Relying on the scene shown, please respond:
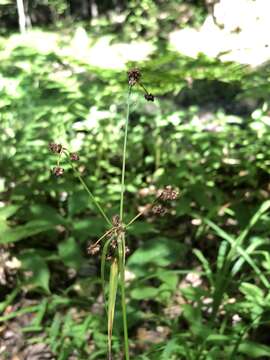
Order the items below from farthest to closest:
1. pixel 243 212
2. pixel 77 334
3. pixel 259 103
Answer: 1. pixel 259 103
2. pixel 243 212
3. pixel 77 334

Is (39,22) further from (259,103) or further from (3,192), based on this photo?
(3,192)

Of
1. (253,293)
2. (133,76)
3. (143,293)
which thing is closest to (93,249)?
(133,76)

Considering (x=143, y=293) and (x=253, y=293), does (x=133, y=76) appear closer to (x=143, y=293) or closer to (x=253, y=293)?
(x=143, y=293)

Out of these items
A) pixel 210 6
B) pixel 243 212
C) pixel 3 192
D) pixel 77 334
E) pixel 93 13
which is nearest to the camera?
pixel 77 334

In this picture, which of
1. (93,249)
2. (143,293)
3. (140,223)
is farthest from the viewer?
(140,223)

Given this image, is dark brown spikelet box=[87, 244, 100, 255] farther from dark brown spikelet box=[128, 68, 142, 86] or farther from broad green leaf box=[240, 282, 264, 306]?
broad green leaf box=[240, 282, 264, 306]

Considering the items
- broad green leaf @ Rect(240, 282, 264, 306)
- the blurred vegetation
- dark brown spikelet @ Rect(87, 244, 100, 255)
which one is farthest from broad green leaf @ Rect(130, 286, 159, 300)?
dark brown spikelet @ Rect(87, 244, 100, 255)

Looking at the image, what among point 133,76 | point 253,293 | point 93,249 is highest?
point 133,76

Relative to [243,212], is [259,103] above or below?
above

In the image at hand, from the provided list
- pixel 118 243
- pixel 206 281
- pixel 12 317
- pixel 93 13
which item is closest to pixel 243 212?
pixel 206 281
